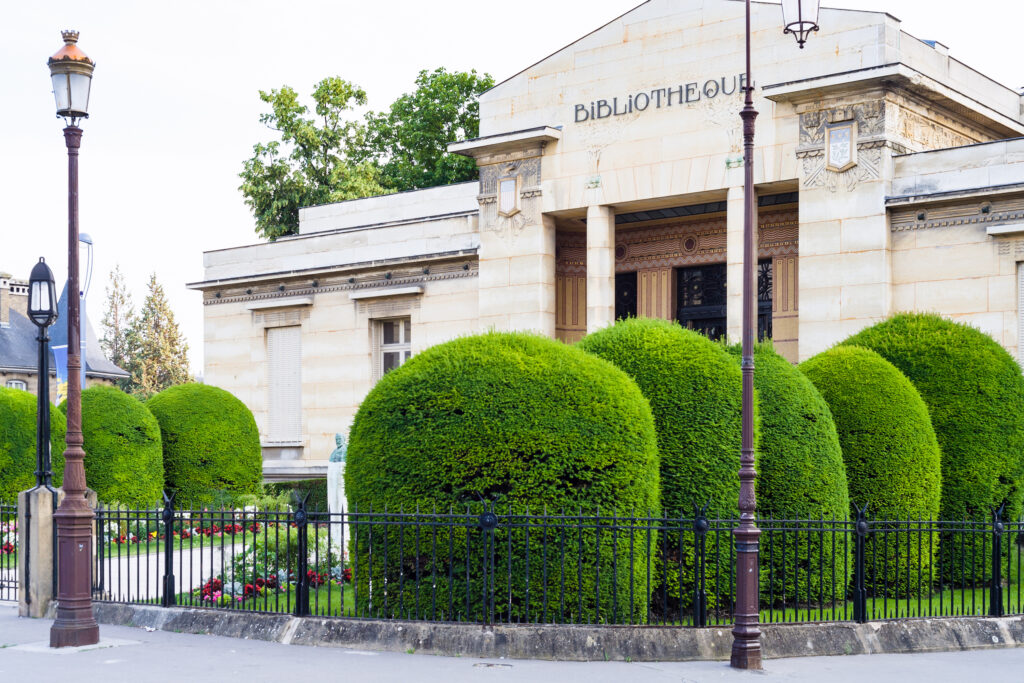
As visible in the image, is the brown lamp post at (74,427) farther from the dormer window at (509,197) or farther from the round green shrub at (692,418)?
the dormer window at (509,197)

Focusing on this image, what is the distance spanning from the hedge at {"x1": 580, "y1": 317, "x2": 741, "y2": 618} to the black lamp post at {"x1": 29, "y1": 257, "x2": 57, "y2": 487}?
6.91 m

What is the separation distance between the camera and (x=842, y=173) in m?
21.8

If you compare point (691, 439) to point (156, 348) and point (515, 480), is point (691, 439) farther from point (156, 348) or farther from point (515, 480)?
point (156, 348)

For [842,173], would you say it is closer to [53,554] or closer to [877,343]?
[877,343]

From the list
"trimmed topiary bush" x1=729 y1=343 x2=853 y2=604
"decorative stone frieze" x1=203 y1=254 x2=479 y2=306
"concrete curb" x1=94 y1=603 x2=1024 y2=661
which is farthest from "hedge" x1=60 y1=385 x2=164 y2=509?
"trimmed topiary bush" x1=729 y1=343 x2=853 y2=604

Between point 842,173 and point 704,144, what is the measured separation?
298cm

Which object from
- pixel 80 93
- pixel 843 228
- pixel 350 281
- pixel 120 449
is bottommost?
pixel 120 449

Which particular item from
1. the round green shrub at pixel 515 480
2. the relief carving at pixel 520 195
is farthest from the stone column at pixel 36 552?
the relief carving at pixel 520 195

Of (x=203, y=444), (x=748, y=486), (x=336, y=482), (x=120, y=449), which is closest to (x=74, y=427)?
(x=748, y=486)

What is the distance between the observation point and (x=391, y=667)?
9.77 meters

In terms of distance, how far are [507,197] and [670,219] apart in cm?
383

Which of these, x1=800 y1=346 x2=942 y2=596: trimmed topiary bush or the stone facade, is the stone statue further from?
x1=800 y1=346 x2=942 y2=596: trimmed topiary bush

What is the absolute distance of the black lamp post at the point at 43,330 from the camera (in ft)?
44.7

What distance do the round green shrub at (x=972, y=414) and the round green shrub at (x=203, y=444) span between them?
1438 centimetres
